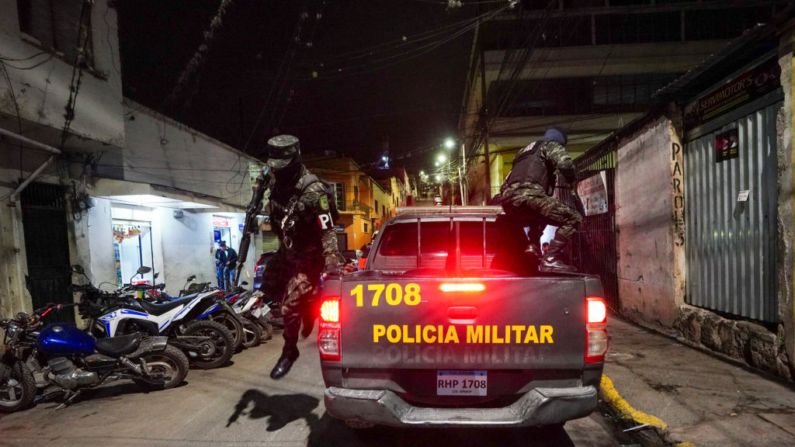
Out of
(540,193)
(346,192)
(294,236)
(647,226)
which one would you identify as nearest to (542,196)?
(540,193)

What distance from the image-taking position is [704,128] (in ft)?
17.7

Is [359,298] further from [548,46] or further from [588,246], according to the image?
[548,46]

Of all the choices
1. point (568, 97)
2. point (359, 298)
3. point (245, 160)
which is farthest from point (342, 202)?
point (359, 298)

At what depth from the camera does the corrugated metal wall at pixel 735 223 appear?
14.4ft

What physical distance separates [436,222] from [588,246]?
650cm

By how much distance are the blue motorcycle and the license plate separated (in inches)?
146

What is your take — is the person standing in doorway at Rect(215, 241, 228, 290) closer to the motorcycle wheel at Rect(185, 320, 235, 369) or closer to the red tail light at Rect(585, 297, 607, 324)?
the motorcycle wheel at Rect(185, 320, 235, 369)

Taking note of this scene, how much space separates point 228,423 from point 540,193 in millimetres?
3695

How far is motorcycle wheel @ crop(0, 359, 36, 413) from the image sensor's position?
171 inches

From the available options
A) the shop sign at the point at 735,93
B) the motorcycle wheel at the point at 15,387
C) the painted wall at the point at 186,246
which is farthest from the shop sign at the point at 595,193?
the painted wall at the point at 186,246

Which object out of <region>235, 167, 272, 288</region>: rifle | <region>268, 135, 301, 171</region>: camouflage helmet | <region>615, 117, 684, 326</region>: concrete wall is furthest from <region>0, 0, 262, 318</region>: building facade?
<region>615, 117, 684, 326</region>: concrete wall

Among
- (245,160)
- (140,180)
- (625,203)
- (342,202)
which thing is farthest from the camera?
(342,202)

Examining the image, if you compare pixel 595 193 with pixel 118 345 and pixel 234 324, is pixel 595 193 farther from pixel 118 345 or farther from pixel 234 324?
pixel 118 345

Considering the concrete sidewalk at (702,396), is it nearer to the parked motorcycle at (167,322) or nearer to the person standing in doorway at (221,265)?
the parked motorcycle at (167,322)
